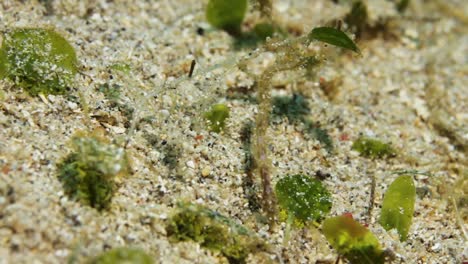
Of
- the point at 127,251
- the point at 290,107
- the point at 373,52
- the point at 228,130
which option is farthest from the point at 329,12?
the point at 127,251

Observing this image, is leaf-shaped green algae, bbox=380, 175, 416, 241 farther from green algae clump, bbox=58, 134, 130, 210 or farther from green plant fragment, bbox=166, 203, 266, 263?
green algae clump, bbox=58, 134, 130, 210

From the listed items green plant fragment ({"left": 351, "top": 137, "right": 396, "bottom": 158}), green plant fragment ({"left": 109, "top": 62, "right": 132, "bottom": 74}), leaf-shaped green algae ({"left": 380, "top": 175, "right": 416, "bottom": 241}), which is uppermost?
green plant fragment ({"left": 351, "top": 137, "right": 396, "bottom": 158})

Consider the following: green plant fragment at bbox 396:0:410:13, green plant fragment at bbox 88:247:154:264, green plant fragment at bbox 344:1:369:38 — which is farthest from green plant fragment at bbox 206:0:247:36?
green plant fragment at bbox 88:247:154:264

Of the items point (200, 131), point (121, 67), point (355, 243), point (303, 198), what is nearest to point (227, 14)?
point (121, 67)

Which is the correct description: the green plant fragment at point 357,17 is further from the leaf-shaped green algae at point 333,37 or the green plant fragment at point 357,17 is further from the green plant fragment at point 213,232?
the green plant fragment at point 213,232

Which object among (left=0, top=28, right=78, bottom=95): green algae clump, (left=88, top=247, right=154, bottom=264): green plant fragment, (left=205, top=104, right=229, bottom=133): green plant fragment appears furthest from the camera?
(left=205, top=104, right=229, bottom=133): green plant fragment

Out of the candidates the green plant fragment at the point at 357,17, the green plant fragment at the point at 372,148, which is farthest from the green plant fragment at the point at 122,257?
the green plant fragment at the point at 357,17
